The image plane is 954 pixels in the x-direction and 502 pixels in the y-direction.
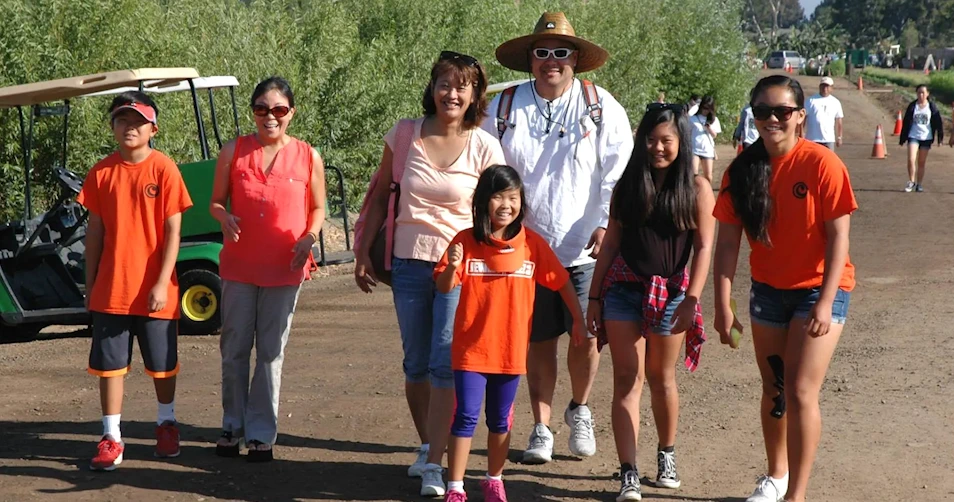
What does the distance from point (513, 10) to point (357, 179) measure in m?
8.45

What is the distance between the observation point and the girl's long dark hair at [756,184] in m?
5.07

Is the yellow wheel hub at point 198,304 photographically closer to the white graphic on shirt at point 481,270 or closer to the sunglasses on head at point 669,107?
the white graphic on shirt at point 481,270

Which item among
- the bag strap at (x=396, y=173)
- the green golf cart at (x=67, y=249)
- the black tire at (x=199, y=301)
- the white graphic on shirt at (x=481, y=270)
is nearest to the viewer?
the white graphic on shirt at (x=481, y=270)

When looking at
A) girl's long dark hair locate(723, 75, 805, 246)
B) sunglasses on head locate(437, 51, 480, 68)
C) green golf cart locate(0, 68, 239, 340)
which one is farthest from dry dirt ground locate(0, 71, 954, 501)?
sunglasses on head locate(437, 51, 480, 68)

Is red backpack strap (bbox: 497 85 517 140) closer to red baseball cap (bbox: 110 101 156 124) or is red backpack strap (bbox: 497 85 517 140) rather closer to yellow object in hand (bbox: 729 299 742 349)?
yellow object in hand (bbox: 729 299 742 349)

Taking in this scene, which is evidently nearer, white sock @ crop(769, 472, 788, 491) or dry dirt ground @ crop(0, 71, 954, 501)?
white sock @ crop(769, 472, 788, 491)

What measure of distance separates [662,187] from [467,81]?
3.07ft

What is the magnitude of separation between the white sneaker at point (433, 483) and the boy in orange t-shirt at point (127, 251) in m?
1.46

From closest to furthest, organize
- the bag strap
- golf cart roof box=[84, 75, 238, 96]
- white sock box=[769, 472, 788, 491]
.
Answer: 1. white sock box=[769, 472, 788, 491]
2. the bag strap
3. golf cart roof box=[84, 75, 238, 96]

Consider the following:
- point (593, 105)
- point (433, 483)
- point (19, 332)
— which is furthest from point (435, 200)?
point (19, 332)

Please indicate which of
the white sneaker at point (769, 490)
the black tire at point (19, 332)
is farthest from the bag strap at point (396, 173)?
the black tire at point (19, 332)

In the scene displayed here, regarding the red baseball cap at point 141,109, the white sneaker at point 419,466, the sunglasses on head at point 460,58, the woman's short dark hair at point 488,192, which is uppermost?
the sunglasses on head at point 460,58

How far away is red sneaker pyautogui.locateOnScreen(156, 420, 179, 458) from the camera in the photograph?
238 inches

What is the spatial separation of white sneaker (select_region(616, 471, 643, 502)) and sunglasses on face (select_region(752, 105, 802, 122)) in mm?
1568
